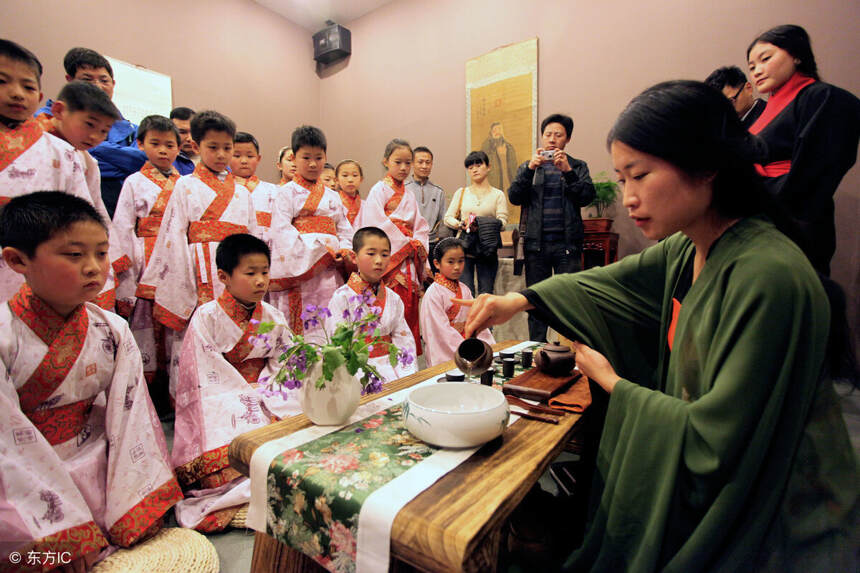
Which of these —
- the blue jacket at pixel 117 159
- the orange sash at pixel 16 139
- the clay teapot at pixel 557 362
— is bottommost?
the clay teapot at pixel 557 362

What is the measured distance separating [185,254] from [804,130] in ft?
12.3

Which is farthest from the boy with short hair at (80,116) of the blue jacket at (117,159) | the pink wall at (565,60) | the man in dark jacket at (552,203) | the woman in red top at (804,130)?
the pink wall at (565,60)

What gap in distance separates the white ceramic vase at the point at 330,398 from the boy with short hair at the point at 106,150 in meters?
2.98

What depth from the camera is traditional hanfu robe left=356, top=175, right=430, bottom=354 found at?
12.8 ft

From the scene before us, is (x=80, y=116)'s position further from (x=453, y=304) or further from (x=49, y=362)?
(x=453, y=304)

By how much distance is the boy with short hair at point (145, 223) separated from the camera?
3.00 meters

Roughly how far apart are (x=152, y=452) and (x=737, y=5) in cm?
580

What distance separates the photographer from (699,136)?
3.41 ft

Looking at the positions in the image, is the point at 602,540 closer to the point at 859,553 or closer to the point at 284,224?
the point at 859,553

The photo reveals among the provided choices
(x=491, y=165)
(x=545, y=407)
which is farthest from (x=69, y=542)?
(x=491, y=165)

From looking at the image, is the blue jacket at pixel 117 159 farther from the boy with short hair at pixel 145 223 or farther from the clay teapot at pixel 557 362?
the clay teapot at pixel 557 362

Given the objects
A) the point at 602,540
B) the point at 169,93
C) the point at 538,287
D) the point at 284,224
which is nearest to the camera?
the point at 602,540

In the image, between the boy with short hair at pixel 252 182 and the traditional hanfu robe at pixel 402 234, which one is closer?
the boy with short hair at pixel 252 182

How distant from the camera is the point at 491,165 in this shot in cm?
577
